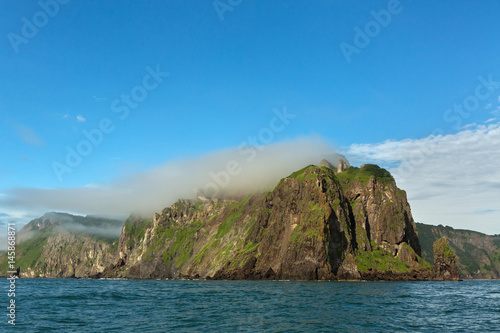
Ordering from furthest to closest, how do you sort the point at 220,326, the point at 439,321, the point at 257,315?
the point at 257,315, the point at 439,321, the point at 220,326

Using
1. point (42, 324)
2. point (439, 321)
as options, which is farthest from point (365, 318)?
point (42, 324)

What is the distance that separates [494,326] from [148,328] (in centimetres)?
4089

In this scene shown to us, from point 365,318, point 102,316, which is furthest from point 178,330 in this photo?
point 365,318

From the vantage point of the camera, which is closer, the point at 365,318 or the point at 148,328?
the point at 148,328

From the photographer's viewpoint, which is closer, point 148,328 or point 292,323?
point 148,328

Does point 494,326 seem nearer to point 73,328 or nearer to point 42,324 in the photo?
point 73,328

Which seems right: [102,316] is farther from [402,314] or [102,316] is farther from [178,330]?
[402,314]

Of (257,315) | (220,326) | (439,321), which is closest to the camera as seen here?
(220,326)

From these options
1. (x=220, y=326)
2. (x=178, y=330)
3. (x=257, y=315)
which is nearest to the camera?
(x=178, y=330)

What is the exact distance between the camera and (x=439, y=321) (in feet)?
152

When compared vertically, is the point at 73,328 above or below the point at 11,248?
below

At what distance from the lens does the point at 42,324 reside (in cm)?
4184

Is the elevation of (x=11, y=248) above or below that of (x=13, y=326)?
above

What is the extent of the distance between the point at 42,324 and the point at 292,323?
2956cm
